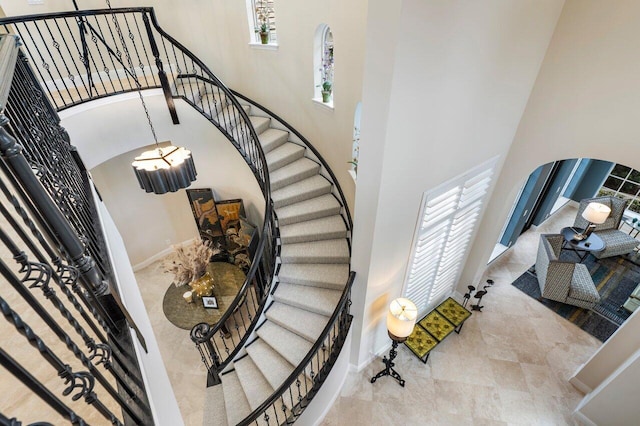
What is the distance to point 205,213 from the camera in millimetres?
7664

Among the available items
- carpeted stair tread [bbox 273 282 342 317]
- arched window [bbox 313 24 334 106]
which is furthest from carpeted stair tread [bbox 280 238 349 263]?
arched window [bbox 313 24 334 106]

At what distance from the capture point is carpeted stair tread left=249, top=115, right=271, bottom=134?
21.0 ft

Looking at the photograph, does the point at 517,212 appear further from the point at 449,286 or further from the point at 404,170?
the point at 404,170

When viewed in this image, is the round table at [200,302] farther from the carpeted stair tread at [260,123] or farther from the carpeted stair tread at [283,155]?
the carpeted stair tread at [260,123]

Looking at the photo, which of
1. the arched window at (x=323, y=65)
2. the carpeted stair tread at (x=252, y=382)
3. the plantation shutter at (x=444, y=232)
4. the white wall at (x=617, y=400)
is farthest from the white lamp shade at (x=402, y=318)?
the arched window at (x=323, y=65)

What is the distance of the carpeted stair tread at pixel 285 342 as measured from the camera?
4.29 m

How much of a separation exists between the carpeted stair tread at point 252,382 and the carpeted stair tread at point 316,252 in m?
1.57

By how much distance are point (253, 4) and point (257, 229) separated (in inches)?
174

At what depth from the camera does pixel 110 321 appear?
184 centimetres

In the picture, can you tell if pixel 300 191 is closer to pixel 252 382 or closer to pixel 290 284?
pixel 290 284

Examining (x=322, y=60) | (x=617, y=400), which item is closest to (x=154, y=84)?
(x=322, y=60)

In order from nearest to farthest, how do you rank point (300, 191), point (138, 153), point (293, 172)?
point (300, 191) < point (293, 172) < point (138, 153)

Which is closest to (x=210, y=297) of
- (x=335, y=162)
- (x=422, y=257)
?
(x=335, y=162)

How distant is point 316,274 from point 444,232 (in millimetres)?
1971
